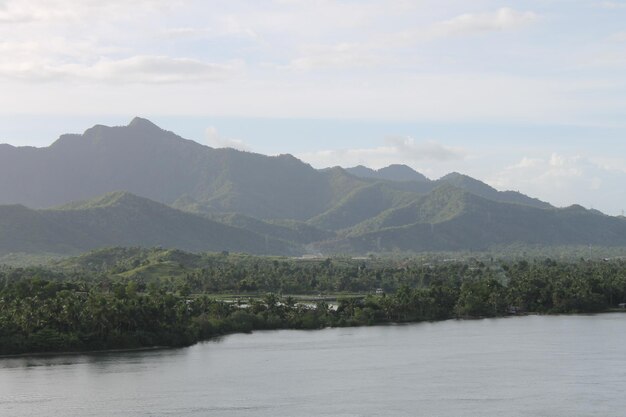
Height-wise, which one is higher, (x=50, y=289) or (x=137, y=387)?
(x=50, y=289)

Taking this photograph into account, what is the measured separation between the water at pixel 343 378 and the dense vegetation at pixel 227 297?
3382mm

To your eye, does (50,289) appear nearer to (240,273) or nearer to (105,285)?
(105,285)

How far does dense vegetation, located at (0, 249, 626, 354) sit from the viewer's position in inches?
3529

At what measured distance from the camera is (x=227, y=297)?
435 feet

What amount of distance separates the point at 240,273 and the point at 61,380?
7942 centimetres

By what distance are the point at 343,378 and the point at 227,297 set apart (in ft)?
192

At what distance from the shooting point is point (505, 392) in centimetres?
6888

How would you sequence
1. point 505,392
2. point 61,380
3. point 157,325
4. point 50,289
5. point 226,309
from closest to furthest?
1. point 505,392
2. point 61,380
3. point 157,325
4. point 50,289
5. point 226,309

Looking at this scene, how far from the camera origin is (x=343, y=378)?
75688 millimetres

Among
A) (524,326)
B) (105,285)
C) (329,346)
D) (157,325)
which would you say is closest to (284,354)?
(329,346)

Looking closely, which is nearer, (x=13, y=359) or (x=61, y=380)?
(x=61, y=380)

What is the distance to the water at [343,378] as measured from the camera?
6456 centimetres

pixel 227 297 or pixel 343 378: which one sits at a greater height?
pixel 227 297

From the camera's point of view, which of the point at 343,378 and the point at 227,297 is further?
the point at 227,297
